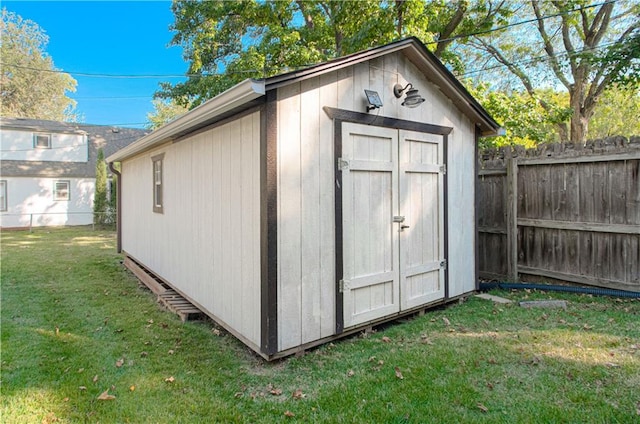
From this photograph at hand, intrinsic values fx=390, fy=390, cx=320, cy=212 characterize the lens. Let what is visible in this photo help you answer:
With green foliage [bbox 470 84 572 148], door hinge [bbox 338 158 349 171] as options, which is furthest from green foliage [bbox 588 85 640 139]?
door hinge [bbox 338 158 349 171]

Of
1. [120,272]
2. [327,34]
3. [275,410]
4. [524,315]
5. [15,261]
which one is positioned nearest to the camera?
[275,410]

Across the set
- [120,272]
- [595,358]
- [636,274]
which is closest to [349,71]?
[595,358]

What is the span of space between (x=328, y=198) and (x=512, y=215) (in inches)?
137

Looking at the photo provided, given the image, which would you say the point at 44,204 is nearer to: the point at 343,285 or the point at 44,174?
the point at 44,174

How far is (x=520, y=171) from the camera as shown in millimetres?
5758

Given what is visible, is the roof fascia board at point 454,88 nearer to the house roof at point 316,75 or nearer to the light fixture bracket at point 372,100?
the house roof at point 316,75

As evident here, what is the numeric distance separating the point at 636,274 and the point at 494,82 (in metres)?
13.1

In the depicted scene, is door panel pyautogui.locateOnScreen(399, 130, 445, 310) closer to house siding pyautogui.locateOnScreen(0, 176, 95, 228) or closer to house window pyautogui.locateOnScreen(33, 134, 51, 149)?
house siding pyautogui.locateOnScreen(0, 176, 95, 228)

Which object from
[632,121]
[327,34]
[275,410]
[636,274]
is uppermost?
[327,34]

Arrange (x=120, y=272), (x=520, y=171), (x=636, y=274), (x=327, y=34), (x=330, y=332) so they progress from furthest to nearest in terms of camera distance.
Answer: (x=327, y=34), (x=120, y=272), (x=520, y=171), (x=636, y=274), (x=330, y=332)

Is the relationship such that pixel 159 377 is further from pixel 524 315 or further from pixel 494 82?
pixel 494 82

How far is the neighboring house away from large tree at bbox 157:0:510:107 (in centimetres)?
755

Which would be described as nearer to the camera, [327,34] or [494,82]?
[327,34]

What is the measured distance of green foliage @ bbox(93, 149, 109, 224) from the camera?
16000mm
